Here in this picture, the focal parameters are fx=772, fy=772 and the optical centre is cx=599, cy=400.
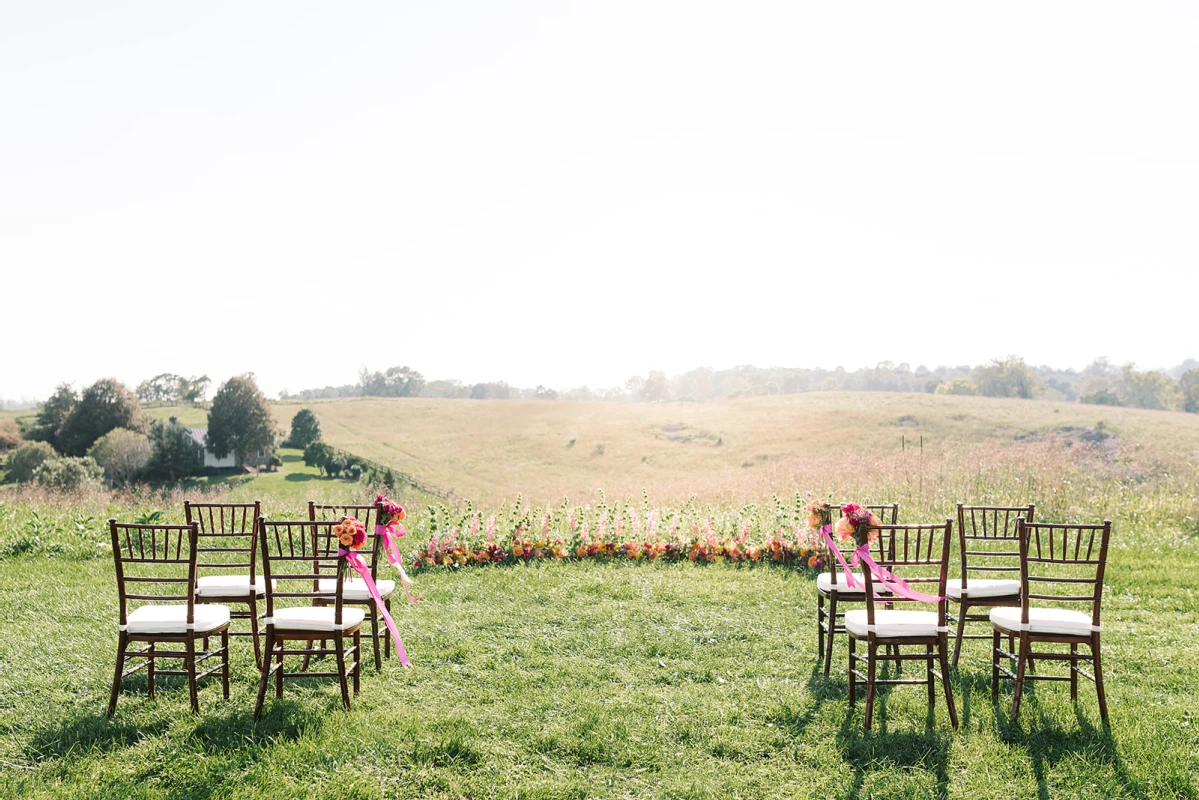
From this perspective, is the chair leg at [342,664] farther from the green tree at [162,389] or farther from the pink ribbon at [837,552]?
the green tree at [162,389]

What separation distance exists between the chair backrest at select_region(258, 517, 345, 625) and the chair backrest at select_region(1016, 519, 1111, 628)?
14.0 ft

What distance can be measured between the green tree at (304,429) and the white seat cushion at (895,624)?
2298cm

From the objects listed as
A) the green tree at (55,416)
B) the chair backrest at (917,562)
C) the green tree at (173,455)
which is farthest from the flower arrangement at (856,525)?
the green tree at (55,416)

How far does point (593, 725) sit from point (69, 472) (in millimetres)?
22381

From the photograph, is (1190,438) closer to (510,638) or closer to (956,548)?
(956,548)

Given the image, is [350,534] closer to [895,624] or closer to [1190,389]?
[895,624]

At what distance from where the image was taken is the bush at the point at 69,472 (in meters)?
21.1

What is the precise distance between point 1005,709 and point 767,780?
202 cm

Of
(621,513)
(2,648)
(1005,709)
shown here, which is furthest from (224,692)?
(621,513)

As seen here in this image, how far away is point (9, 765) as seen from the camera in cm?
441

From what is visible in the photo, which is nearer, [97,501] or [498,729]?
[498,729]

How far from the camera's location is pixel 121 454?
76.0 ft

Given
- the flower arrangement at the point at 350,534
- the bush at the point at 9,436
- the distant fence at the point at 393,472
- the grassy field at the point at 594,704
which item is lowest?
the distant fence at the point at 393,472

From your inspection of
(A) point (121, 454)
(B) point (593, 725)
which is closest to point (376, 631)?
(B) point (593, 725)
